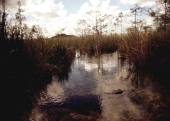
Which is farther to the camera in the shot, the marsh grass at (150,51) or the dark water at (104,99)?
the marsh grass at (150,51)

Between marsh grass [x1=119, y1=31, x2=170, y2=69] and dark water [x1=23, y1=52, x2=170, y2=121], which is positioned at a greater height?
marsh grass [x1=119, y1=31, x2=170, y2=69]

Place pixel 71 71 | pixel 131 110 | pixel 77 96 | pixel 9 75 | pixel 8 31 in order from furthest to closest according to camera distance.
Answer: pixel 71 71 → pixel 8 31 → pixel 77 96 → pixel 9 75 → pixel 131 110

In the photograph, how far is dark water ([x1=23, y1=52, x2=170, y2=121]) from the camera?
2.65 metres

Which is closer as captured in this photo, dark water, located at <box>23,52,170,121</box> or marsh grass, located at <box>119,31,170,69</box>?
dark water, located at <box>23,52,170,121</box>

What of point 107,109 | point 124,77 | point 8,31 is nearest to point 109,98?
point 107,109

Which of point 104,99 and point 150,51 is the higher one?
point 150,51

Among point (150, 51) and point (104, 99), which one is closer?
point (104, 99)

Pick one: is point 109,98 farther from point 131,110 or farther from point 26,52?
point 26,52

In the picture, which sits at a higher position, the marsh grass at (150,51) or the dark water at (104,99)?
the marsh grass at (150,51)

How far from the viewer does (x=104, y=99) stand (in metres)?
3.31

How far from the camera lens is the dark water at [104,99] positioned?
2646 mm

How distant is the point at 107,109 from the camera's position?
2.88m

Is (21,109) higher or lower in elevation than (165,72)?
lower

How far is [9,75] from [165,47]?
481cm
